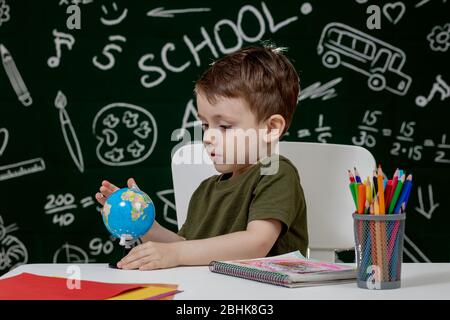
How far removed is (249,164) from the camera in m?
1.48

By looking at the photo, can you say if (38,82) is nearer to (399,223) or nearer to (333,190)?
(333,190)

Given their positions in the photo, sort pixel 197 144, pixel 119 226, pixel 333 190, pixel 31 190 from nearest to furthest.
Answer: pixel 119 226 < pixel 333 190 < pixel 197 144 < pixel 31 190

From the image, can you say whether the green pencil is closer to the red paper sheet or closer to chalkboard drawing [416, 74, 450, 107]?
the red paper sheet

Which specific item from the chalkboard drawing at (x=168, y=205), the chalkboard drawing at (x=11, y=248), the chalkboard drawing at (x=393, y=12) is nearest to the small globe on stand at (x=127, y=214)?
the chalkboard drawing at (x=168, y=205)

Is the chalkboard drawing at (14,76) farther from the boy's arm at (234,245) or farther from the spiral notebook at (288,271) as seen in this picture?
the spiral notebook at (288,271)

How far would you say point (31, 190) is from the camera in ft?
8.09

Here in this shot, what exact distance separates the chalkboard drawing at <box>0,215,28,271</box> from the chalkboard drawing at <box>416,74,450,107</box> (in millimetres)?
1659

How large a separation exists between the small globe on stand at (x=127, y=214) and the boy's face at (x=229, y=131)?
0.30m

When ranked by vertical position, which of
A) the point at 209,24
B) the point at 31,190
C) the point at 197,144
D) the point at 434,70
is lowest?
the point at 31,190

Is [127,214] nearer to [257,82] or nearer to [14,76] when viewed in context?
[257,82]

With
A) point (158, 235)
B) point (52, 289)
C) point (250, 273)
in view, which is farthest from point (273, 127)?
point (52, 289)

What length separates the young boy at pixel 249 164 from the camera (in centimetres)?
→ 127
